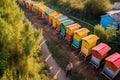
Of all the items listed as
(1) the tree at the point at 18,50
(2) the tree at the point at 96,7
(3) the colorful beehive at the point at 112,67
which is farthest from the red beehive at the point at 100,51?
(2) the tree at the point at 96,7

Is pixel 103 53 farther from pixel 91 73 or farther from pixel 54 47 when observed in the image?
pixel 54 47

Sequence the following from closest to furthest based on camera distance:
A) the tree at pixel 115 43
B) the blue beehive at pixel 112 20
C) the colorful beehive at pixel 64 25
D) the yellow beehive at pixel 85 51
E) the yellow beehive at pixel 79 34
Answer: the yellow beehive at pixel 85 51 < the tree at pixel 115 43 < the yellow beehive at pixel 79 34 < the colorful beehive at pixel 64 25 < the blue beehive at pixel 112 20

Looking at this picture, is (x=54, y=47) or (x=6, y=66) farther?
(x=54, y=47)

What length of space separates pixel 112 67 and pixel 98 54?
1895 millimetres

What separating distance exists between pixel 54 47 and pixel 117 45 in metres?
7.04

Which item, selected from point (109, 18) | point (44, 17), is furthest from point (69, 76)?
point (44, 17)

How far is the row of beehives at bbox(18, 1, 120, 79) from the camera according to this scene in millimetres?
15688

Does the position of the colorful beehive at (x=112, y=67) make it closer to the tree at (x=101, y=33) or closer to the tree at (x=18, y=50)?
the tree at (x=101, y=33)

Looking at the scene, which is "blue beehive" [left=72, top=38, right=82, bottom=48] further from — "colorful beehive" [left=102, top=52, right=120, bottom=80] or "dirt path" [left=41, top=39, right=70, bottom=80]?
"colorful beehive" [left=102, top=52, right=120, bottom=80]

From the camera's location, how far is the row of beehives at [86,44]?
1569cm

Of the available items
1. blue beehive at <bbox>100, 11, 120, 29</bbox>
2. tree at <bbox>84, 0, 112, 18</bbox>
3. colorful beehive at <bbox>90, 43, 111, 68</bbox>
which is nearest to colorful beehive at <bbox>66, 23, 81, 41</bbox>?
colorful beehive at <bbox>90, 43, 111, 68</bbox>

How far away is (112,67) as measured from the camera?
15383mm

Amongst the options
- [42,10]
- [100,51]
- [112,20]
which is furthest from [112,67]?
[42,10]

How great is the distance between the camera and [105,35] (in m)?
19.5
